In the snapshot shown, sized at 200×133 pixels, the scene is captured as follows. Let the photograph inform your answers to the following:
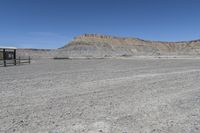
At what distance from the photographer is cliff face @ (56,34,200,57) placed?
11462cm

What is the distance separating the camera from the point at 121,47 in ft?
431

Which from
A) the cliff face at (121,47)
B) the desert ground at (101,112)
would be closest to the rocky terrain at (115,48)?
the cliff face at (121,47)

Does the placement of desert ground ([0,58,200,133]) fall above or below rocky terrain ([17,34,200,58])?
below

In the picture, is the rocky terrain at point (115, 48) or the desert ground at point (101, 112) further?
the rocky terrain at point (115, 48)

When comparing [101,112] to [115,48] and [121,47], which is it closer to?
[115,48]

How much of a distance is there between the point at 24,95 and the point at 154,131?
5142 millimetres

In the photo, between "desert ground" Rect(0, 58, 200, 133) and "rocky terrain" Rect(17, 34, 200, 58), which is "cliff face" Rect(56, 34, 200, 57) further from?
"desert ground" Rect(0, 58, 200, 133)

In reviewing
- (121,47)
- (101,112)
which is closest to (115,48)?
(121,47)

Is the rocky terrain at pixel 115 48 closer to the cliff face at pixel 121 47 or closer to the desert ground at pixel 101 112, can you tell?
the cliff face at pixel 121 47

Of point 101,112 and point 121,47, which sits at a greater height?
point 121,47

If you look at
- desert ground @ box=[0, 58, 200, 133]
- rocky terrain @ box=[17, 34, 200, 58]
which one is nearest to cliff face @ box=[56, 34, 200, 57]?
rocky terrain @ box=[17, 34, 200, 58]

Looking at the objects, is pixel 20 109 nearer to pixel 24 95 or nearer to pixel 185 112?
pixel 24 95

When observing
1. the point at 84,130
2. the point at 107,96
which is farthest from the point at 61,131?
the point at 107,96

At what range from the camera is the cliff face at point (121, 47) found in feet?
376
